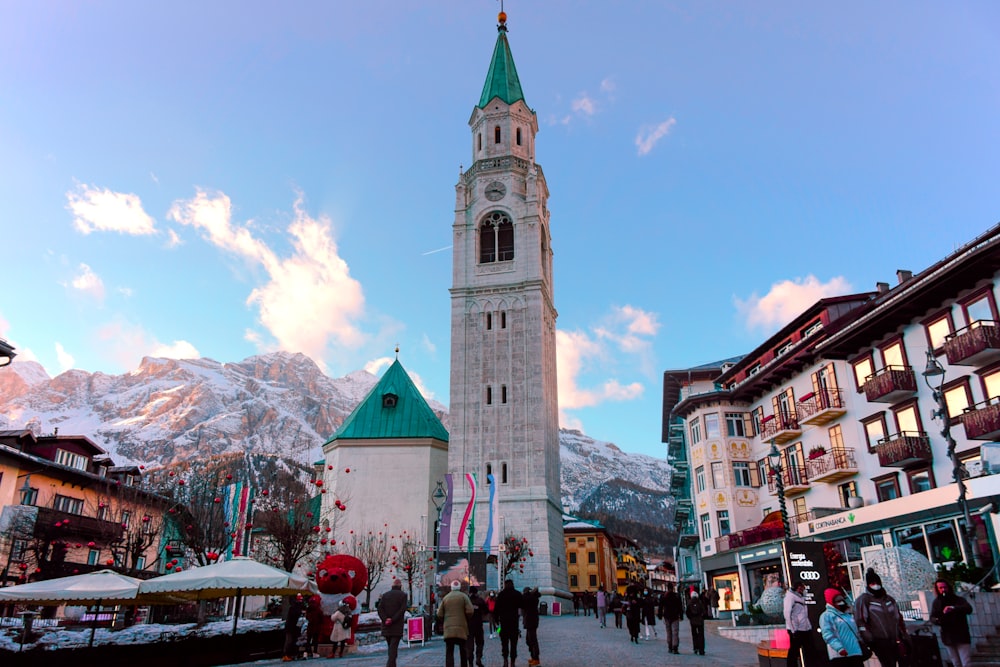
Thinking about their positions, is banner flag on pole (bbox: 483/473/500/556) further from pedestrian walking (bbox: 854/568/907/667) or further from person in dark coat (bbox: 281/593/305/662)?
pedestrian walking (bbox: 854/568/907/667)

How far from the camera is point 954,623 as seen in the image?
12.4 metres

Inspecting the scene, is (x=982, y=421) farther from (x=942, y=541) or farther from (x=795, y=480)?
(x=795, y=480)

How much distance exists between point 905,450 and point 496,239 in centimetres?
4218

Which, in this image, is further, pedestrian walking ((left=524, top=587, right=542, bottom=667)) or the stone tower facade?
the stone tower facade

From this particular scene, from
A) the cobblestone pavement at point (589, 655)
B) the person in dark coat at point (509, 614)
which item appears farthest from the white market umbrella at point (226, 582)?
the person in dark coat at point (509, 614)

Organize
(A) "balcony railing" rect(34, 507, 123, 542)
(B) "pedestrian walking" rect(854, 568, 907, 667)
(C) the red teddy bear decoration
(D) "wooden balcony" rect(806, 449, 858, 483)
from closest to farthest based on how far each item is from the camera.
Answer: (B) "pedestrian walking" rect(854, 568, 907, 667) < (C) the red teddy bear decoration < (D) "wooden balcony" rect(806, 449, 858, 483) < (A) "balcony railing" rect(34, 507, 123, 542)

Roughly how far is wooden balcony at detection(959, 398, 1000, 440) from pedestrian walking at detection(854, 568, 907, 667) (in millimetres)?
15376

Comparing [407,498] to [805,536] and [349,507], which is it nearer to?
[349,507]

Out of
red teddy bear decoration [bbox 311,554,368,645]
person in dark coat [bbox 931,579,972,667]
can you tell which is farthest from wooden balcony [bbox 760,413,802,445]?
person in dark coat [bbox 931,579,972,667]

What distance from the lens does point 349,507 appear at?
54.8 meters

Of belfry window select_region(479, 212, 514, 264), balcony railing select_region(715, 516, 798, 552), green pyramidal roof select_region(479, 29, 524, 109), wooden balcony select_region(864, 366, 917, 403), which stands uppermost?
green pyramidal roof select_region(479, 29, 524, 109)

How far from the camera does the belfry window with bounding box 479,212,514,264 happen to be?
205 ft

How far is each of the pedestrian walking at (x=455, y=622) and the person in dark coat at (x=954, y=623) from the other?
874 centimetres

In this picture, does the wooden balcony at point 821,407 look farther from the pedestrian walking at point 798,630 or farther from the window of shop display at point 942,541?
the pedestrian walking at point 798,630
